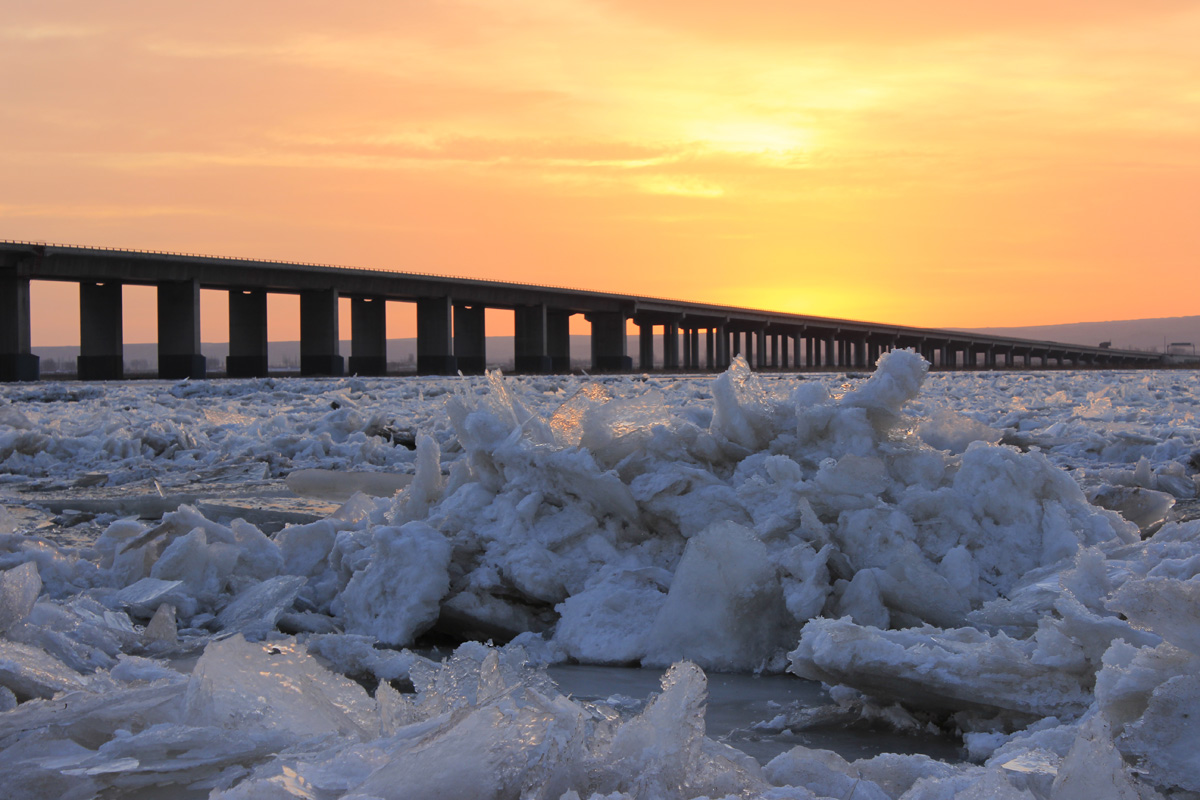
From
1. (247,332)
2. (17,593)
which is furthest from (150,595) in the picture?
(247,332)

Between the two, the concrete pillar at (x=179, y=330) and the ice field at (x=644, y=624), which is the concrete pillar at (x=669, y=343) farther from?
the ice field at (x=644, y=624)

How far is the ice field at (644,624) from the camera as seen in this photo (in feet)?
8.11

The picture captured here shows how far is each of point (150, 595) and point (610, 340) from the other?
185 ft

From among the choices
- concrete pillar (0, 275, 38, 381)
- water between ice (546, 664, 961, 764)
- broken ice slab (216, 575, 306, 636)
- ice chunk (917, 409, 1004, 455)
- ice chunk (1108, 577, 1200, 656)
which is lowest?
water between ice (546, 664, 961, 764)

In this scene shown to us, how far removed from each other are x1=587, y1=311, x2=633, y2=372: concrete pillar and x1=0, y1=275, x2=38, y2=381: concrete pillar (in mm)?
31762

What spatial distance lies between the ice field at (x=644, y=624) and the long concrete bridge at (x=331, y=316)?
97.6 feet

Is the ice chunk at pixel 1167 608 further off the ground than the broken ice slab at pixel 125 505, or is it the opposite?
the ice chunk at pixel 1167 608

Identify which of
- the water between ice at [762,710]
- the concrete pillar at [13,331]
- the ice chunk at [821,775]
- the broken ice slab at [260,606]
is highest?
the concrete pillar at [13,331]

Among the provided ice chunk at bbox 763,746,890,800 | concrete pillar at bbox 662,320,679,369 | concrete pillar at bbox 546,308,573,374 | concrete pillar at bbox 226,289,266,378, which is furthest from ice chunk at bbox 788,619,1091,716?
concrete pillar at bbox 662,320,679,369

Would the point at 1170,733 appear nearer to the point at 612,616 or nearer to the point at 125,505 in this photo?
the point at 612,616

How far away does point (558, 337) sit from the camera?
196 ft

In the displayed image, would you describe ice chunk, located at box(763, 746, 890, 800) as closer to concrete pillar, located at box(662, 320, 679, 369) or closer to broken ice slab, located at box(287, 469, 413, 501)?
broken ice slab, located at box(287, 469, 413, 501)

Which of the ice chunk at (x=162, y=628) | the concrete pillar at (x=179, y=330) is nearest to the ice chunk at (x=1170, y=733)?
the ice chunk at (x=162, y=628)

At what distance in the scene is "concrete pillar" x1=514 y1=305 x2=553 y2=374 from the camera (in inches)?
2136
